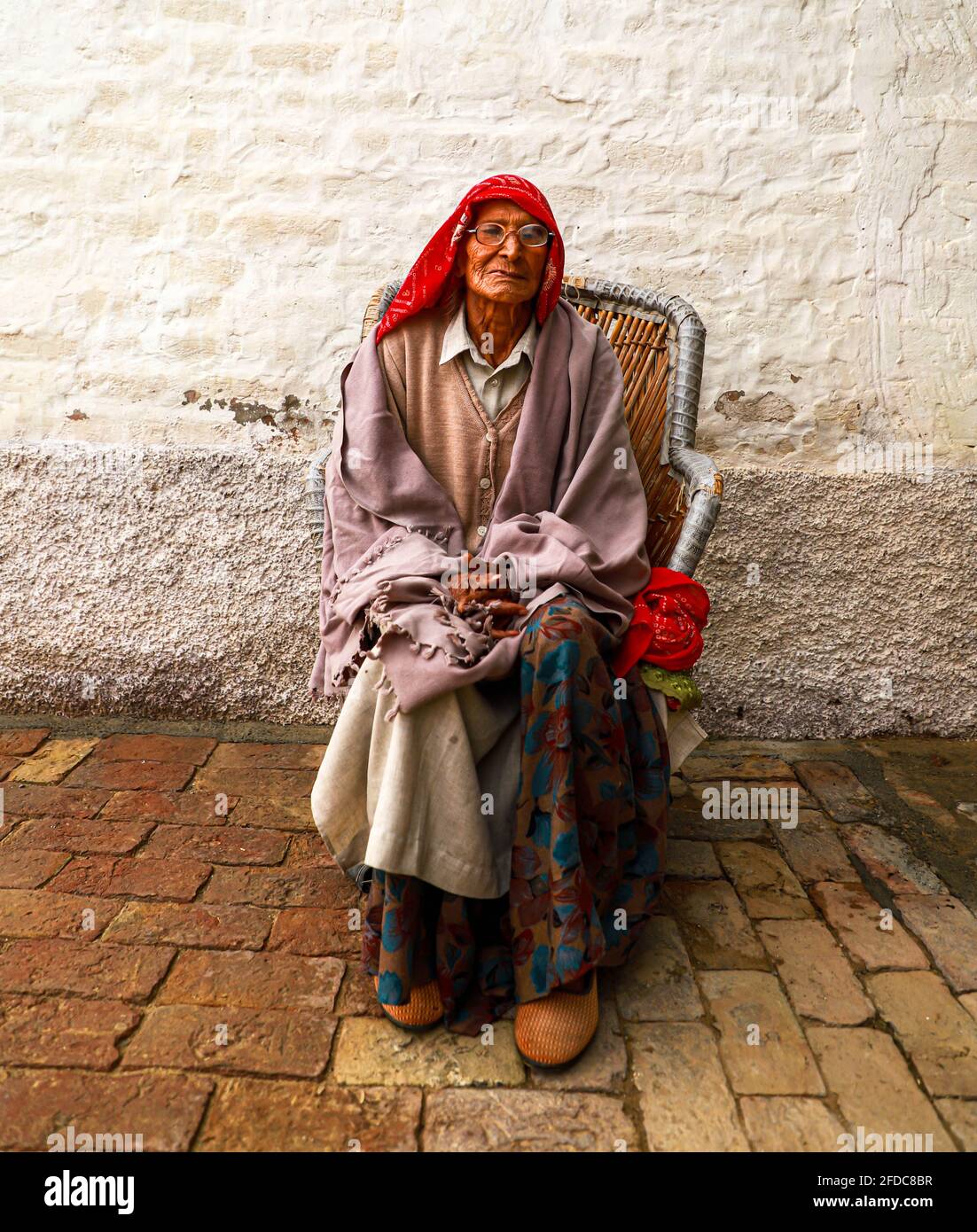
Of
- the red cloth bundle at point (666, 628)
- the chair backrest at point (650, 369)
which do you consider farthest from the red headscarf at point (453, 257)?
the red cloth bundle at point (666, 628)

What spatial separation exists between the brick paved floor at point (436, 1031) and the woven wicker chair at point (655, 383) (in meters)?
0.97

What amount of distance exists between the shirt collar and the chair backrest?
1.22 ft

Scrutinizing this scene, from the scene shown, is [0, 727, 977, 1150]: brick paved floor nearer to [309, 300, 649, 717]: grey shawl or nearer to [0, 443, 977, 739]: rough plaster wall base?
[0, 443, 977, 739]: rough plaster wall base

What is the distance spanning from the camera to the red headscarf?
98.3 inches

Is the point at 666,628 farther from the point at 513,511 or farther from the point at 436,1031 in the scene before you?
the point at 436,1031

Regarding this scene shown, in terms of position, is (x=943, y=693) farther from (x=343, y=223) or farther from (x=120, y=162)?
(x=120, y=162)

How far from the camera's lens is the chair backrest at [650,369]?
288cm

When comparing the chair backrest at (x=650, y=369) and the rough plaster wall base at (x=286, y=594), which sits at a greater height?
the chair backrest at (x=650, y=369)

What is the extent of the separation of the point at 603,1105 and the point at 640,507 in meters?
1.46

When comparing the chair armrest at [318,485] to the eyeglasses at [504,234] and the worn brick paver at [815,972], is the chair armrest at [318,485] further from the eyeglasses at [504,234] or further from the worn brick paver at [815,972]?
the worn brick paver at [815,972]

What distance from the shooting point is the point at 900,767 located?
3.35m

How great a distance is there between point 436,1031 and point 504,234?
6.34 feet

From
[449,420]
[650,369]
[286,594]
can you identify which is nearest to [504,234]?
[449,420]

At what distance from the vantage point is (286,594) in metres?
3.47
